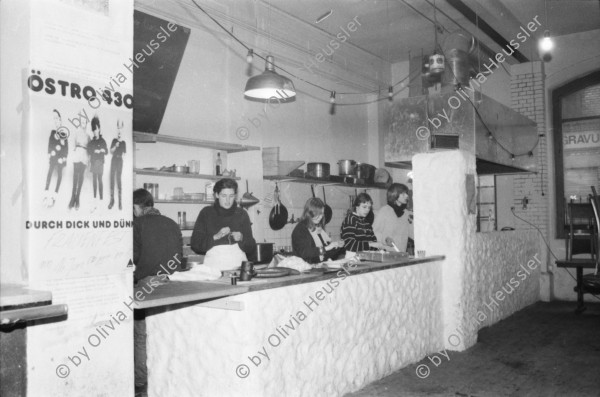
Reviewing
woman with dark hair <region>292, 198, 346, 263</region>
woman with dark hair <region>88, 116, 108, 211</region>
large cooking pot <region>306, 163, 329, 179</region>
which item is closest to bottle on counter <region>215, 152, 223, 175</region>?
large cooking pot <region>306, 163, 329, 179</region>

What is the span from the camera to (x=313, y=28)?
8.58 metres

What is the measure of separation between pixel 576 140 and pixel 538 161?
2.59ft

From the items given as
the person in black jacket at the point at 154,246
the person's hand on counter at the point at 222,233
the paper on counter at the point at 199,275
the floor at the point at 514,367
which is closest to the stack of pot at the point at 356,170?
the floor at the point at 514,367

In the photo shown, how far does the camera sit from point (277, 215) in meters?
7.71

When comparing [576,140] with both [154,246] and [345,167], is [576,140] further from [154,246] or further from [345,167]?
[154,246]

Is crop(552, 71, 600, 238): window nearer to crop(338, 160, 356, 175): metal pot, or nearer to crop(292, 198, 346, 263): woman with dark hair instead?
crop(338, 160, 356, 175): metal pot

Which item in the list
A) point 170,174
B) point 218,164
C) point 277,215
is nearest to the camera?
point 170,174

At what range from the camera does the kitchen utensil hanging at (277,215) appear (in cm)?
766

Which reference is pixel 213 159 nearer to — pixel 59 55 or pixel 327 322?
pixel 327 322

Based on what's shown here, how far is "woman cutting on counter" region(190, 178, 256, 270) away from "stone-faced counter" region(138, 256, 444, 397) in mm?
1244

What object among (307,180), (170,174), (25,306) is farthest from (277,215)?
(25,306)

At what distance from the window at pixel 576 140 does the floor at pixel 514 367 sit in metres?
2.91

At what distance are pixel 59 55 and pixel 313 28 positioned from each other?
656 centimetres

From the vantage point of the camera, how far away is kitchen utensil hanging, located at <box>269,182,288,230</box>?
7656mm
